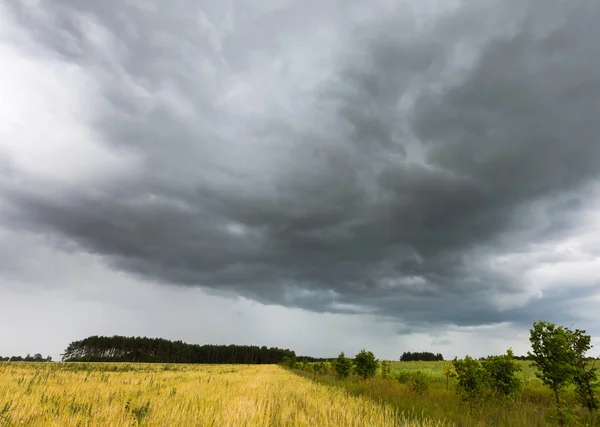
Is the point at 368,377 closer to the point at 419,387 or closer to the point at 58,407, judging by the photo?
the point at 419,387

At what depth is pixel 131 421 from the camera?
6.23m

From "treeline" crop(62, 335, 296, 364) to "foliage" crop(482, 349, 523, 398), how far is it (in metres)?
134

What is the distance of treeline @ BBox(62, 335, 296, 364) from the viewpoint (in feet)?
435

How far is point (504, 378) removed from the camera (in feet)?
52.0

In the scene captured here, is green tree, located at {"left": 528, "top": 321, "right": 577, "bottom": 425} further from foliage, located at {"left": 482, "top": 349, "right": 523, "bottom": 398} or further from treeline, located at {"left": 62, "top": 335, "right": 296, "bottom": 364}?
treeline, located at {"left": 62, "top": 335, "right": 296, "bottom": 364}

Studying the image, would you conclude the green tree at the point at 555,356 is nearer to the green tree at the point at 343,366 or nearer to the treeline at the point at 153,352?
the green tree at the point at 343,366

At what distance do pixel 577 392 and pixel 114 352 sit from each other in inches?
6385

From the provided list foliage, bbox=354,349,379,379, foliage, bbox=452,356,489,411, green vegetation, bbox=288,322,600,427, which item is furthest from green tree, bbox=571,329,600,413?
foliage, bbox=354,349,379,379

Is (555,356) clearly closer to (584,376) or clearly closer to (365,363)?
(584,376)

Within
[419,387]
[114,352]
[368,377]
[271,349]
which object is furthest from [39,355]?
[419,387]

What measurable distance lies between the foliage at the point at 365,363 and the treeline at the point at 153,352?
116132mm

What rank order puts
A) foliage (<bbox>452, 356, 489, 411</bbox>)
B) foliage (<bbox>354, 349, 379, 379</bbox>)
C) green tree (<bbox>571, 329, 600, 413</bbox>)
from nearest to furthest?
green tree (<bbox>571, 329, 600, 413</bbox>)
foliage (<bbox>452, 356, 489, 411</bbox>)
foliage (<bbox>354, 349, 379, 379</bbox>)

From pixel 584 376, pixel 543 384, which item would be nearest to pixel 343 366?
pixel 543 384

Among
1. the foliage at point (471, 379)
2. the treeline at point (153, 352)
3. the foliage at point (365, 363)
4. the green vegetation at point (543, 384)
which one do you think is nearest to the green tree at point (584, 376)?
the green vegetation at point (543, 384)
